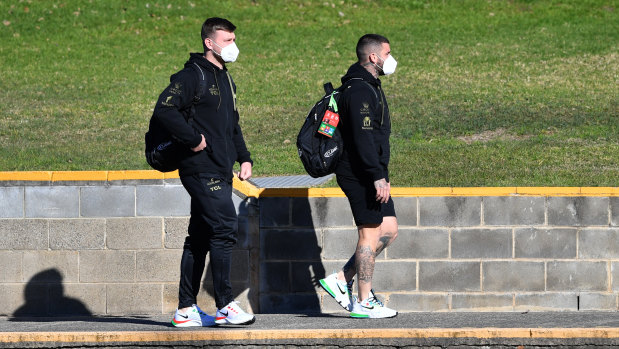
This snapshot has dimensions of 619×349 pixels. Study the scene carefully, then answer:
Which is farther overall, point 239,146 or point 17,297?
point 17,297

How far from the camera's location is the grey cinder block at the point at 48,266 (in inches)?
309

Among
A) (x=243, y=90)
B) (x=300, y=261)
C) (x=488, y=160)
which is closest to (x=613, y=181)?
(x=488, y=160)

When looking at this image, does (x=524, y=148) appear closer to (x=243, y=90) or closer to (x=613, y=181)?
(x=613, y=181)

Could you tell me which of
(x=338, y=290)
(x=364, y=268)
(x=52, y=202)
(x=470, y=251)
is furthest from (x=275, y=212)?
(x=52, y=202)

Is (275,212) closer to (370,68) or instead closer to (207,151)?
(370,68)

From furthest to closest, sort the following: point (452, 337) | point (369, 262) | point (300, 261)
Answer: point (300, 261) → point (369, 262) → point (452, 337)

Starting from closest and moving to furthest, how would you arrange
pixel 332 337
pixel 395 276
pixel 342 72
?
1. pixel 332 337
2. pixel 395 276
3. pixel 342 72

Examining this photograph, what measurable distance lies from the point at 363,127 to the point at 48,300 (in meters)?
3.35

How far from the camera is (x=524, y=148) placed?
37.4ft

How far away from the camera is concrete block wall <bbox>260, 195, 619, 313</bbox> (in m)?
7.71

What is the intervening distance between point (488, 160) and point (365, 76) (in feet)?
15.3

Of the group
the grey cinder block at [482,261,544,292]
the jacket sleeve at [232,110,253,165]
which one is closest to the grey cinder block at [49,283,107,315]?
the jacket sleeve at [232,110,253,165]

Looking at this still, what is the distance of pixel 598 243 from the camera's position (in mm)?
7738

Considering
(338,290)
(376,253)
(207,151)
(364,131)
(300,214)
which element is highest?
(364,131)
